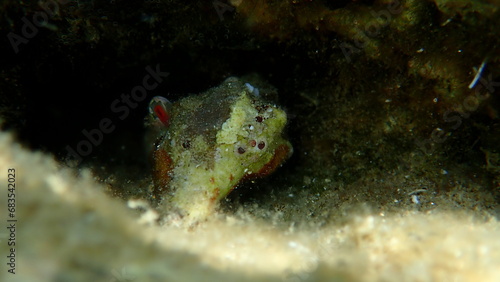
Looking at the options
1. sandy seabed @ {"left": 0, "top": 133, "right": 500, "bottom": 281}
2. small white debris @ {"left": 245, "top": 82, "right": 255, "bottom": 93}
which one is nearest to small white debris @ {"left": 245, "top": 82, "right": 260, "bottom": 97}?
small white debris @ {"left": 245, "top": 82, "right": 255, "bottom": 93}

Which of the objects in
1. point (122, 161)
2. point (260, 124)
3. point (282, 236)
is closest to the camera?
point (282, 236)

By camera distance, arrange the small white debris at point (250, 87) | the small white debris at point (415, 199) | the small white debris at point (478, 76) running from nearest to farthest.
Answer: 1. the small white debris at point (478, 76)
2. the small white debris at point (415, 199)
3. the small white debris at point (250, 87)

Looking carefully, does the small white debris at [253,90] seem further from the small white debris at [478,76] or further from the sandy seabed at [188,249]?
the small white debris at [478,76]

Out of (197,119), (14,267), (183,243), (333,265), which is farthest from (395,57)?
(14,267)

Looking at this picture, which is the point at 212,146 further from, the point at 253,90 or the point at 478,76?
the point at 478,76

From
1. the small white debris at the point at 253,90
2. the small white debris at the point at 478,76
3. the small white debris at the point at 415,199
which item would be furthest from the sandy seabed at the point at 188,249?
the small white debris at the point at 253,90

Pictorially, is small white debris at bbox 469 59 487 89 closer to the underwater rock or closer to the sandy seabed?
the sandy seabed

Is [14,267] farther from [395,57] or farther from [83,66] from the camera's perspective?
[395,57]

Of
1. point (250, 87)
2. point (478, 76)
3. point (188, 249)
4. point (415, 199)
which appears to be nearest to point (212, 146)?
point (250, 87)
